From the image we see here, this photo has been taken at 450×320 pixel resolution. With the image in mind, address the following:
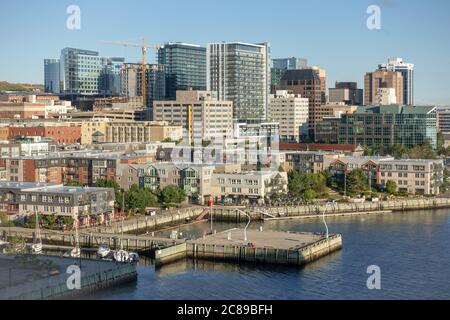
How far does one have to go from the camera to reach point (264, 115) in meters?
56.4

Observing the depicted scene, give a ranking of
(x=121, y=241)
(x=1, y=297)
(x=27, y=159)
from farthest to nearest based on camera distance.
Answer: (x=27, y=159)
(x=121, y=241)
(x=1, y=297)

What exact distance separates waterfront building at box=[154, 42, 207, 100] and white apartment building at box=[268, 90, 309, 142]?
29.3 ft

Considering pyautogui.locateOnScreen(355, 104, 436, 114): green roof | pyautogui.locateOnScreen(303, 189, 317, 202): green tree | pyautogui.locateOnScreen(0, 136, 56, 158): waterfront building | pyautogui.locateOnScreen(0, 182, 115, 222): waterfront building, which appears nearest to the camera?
pyautogui.locateOnScreen(0, 182, 115, 222): waterfront building

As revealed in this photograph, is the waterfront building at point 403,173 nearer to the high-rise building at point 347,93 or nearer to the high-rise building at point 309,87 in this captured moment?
the high-rise building at point 309,87

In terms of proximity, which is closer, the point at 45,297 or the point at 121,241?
the point at 45,297

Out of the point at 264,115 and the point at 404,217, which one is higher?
the point at 264,115

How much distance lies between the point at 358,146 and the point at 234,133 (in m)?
11.2

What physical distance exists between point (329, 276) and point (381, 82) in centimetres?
6170

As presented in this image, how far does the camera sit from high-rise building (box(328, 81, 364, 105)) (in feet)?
247

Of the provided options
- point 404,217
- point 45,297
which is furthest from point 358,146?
point 45,297

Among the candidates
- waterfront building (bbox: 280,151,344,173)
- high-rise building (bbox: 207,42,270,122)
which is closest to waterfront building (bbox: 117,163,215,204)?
waterfront building (bbox: 280,151,344,173)

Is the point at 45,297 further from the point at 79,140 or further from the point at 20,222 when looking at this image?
the point at 79,140

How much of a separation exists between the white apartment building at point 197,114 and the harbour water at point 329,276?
87.4ft

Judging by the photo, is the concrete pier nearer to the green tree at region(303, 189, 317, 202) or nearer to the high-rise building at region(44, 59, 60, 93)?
the green tree at region(303, 189, 317, 202)
